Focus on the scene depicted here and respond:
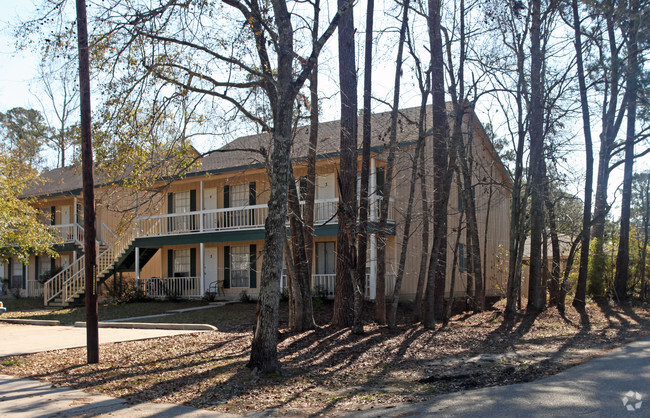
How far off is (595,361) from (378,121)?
1254 cm

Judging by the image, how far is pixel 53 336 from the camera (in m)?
13.7

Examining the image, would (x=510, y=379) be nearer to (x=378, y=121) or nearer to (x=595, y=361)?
(x=595, y=361)

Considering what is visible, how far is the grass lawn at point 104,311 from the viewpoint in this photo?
61.5 ft

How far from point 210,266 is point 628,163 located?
55.4 ft

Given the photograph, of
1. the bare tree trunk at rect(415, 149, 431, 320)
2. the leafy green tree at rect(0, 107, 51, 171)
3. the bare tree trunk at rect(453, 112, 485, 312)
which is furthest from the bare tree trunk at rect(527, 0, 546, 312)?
the leafy green tree at rect(0, 107, 51, 171)

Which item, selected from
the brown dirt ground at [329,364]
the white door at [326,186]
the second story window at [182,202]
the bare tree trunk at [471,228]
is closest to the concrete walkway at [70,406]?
the brown dirt ground at [329,364]

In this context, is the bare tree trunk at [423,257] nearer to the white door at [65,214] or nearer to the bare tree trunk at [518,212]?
the bare tree trunk at [518,212]

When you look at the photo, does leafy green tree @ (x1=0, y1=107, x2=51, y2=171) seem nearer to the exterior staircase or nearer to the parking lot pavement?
the exterior staircase

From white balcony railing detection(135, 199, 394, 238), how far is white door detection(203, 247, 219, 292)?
1431 mm

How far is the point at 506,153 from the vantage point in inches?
840

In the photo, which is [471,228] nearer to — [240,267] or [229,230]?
[229,230]

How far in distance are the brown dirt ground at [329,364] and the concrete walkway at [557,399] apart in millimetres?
418

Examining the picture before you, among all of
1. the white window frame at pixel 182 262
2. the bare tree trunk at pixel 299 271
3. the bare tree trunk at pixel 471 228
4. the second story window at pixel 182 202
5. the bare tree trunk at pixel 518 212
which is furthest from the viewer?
the second story window at pixel 182 202

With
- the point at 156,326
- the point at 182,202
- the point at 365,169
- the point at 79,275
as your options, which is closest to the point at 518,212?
the point at 365,169
